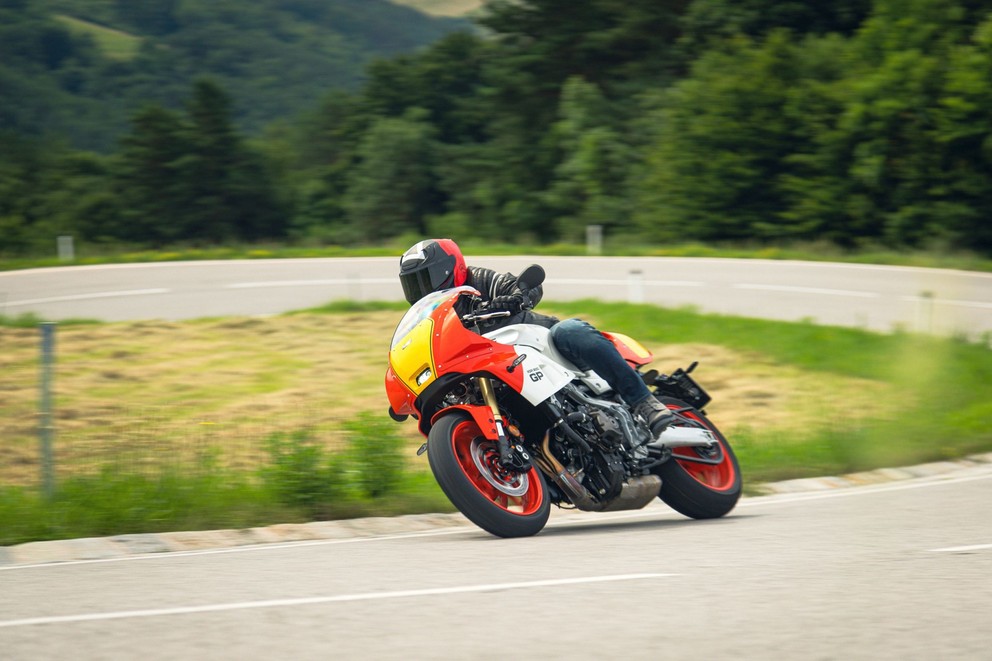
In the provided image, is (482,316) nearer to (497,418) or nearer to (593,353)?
(497,418)

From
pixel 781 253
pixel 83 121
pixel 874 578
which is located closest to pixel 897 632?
pixel 874 578

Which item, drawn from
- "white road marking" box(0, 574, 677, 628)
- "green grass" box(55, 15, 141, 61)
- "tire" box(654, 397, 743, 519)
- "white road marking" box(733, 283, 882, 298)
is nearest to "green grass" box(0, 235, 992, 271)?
"white road marking" box(733, 283, 882, 298)

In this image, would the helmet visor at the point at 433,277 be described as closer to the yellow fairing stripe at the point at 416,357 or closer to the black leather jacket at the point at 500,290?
the black leather jacket at the point at 500,290

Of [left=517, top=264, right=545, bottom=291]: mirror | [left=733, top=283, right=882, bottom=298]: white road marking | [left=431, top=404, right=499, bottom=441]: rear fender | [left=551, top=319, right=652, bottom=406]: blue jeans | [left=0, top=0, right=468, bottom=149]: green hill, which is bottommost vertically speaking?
[left=733, top=283, right=882, bottom=298]: white road marking

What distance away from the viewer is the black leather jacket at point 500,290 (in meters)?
7.64

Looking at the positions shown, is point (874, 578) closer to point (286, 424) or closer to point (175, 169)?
point (286, 424)

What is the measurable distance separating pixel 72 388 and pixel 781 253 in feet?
62.7

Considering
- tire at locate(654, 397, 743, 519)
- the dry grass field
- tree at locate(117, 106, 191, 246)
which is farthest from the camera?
tree at locate(117, 106, 191, 246)

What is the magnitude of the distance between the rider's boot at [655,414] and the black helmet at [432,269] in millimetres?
1385

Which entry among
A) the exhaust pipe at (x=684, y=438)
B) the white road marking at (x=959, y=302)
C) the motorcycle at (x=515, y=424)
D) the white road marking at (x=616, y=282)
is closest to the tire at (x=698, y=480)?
the motorcycle at (x=515, y=424)

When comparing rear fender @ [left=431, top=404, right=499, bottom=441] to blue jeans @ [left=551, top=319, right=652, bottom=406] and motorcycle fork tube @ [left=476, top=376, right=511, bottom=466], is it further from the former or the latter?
blue jeans @ [left=551, top=319, right=652, bottom=406]

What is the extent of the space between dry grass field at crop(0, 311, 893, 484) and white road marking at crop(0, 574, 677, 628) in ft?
13.6

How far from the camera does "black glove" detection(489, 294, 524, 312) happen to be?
7508 mm

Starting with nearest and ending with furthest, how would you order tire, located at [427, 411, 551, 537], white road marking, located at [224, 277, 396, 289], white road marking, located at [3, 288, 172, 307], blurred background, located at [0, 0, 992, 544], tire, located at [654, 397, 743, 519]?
tire, located at [427, 411, 551, 537], tire, located at [654, 397, 743, 519], blurred background, located at [0, 0, 992, 544], white road marking, located at [3, 288, 172, 307], white road marking, located at [224, 277, 396, 289]
